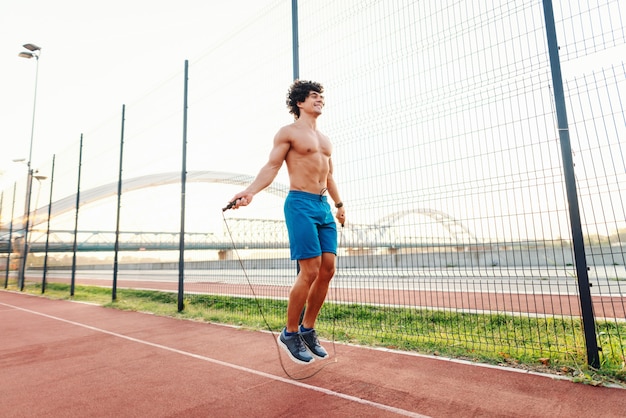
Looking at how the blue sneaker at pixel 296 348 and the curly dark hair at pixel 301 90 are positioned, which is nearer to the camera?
the blue sneaker at pixel 296 348

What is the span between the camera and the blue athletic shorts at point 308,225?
2896 mm

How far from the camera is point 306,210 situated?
2.94m

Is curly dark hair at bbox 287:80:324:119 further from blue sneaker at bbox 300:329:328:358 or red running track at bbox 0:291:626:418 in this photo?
red running track at bbox 0:291:626:418

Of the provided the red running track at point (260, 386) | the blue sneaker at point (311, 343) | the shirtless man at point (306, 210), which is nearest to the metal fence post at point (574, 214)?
the red running track at point (260, 386)

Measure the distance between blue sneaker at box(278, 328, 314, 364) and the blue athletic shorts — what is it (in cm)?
64

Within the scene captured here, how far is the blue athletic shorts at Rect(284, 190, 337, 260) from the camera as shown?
9.50 ft

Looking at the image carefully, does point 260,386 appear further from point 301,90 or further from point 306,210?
point 301,90

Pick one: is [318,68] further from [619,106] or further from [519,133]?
[619,106]

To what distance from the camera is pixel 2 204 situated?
20.7 metres

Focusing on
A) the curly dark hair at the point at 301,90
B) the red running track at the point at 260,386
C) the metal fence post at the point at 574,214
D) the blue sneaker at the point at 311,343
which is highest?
the curly dark hair at the point at 301,90

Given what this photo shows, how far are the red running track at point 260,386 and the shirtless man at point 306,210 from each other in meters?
0.34

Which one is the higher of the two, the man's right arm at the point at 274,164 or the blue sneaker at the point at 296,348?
the man's right arm at the point at 274,164

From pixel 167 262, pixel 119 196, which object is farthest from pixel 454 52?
pixel 167 262

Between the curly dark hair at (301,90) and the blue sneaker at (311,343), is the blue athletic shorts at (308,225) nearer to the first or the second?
the blue sneaker at (311,343)
